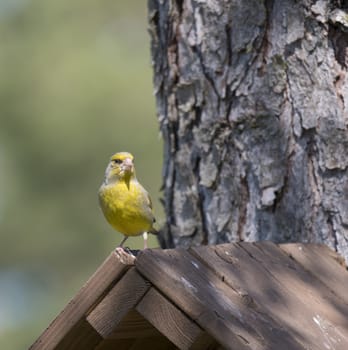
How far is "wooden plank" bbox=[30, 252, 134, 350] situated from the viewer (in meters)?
4.16

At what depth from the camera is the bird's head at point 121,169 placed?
21.1ft

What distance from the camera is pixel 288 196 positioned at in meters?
5.47

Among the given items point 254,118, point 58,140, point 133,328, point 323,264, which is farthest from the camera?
point 58,140

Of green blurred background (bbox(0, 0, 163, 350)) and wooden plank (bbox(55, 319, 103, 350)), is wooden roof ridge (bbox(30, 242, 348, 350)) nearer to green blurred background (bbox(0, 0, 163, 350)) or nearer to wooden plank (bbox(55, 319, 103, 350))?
wooden plank (bbox(55, 319, 103, 350))

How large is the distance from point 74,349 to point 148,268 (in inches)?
26.7

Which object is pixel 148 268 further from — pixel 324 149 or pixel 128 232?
pixel 128 232

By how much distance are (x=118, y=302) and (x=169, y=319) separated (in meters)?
0.25

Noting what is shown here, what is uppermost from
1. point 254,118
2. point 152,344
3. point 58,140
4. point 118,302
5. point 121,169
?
point 254,118

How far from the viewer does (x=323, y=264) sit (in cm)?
500

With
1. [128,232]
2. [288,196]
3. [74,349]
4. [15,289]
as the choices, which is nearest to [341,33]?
[288,196]

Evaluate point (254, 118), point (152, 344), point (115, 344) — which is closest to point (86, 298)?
point (115, 344)

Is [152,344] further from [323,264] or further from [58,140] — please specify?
[58,140]

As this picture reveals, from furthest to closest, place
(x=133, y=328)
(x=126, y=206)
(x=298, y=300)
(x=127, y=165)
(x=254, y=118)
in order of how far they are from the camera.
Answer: (x=127, y=165) → (x=126, y=206) → (x=254, y=118) → (x=133, y=328) → (x=298, y=300)

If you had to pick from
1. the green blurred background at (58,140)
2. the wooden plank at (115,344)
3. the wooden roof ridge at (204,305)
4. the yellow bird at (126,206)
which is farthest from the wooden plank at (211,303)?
the green blurred background at (58,140)
